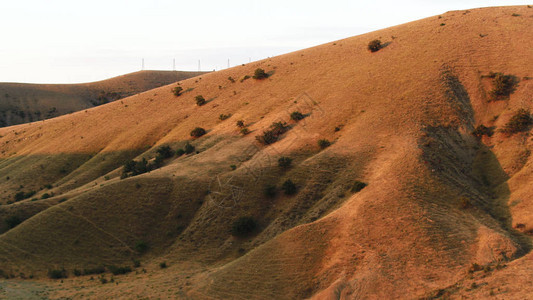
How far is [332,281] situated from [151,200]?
A: 2684 centimetres

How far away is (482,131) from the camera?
50375 millimetres

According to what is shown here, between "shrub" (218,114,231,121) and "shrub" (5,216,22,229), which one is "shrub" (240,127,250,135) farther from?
"shrub" (5,216,22,229)

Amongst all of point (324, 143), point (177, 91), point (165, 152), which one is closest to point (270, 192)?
point (324, 143)

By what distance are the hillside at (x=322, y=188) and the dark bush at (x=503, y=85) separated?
20 cm

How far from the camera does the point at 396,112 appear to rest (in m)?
54.0

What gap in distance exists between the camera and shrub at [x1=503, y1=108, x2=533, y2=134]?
Answer: 1871 inches

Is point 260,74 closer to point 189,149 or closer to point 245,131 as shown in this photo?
point 245,131

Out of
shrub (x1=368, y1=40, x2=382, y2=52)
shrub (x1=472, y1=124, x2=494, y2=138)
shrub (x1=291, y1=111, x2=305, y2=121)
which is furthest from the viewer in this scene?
shrub (x1=368, y1=40, x2=382, y2=52)

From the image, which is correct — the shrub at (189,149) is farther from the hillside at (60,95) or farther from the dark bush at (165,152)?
the hillside at (60,95)

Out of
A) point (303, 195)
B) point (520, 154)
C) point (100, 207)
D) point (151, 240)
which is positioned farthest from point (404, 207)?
point (100, 207)

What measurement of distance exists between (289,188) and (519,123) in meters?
30.4

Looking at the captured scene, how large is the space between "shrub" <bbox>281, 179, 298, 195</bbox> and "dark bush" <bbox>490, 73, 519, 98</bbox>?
33.6 meters

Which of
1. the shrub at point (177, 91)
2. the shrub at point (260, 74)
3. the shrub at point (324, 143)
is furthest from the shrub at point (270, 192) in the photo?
the shrub at point (177, 91)

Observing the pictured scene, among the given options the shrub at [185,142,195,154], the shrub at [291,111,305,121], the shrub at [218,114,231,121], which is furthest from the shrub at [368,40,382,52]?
the shrub at [185,142,195,154]
